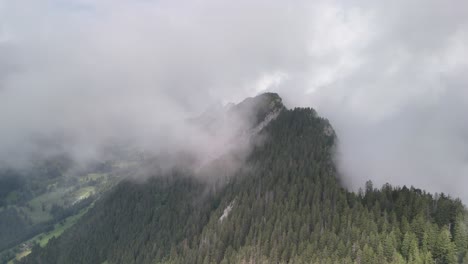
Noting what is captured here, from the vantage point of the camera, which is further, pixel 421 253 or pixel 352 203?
pixel 352 203

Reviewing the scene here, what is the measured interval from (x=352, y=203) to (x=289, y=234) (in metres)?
31.2

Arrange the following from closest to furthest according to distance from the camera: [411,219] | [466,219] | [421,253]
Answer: [421,253]
[466,219]
[411,219]

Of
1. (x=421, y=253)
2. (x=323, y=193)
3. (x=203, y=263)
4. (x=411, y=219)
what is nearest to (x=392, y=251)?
(x=421, y=253)

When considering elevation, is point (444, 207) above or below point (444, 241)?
above

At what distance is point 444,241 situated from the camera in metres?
141

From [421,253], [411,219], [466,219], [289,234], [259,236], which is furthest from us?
[259,236]

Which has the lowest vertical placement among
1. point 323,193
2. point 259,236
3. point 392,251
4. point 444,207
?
point 392,251

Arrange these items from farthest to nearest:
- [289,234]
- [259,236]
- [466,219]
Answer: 1. [259,236]
2. [289,234]
3. [466,219]

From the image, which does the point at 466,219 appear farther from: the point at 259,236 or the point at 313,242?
A: the point at 259,236

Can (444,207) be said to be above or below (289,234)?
above

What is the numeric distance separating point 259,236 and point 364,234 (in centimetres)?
4850

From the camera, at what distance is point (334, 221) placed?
172 meters

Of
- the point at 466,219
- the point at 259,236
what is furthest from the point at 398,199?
the point at 259,236

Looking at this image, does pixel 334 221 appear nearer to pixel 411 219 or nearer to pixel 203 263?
pixel 411 219
